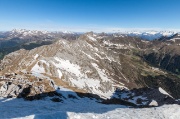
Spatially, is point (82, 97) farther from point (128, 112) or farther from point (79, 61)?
point (79, 61)

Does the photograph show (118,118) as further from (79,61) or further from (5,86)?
(79,61)

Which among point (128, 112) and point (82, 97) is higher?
point (128, 112)

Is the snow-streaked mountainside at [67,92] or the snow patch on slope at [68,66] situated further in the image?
the snow patch on slope at [68,66]

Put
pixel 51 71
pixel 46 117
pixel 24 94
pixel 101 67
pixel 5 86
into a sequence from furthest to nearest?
pixel 101 67 < pixel 51 71 < pixel 5 86 < pixel 24 94 < pixel 46 117

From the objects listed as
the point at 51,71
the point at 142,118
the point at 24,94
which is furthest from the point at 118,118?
the point at 51,71

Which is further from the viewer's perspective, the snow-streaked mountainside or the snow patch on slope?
the snow patch on slope

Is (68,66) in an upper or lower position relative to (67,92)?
lower

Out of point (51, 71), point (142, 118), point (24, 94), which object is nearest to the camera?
point (142, 118)

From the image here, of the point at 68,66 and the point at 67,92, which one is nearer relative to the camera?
the point at 67,92

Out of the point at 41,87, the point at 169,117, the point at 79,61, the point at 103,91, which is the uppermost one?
the point at 169,117

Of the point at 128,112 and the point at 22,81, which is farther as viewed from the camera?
the point at 22,81
